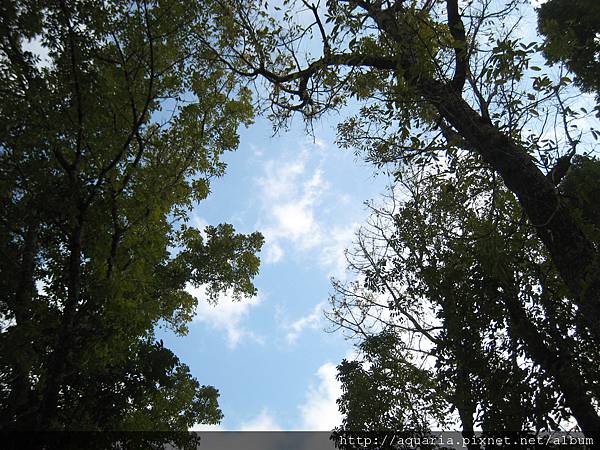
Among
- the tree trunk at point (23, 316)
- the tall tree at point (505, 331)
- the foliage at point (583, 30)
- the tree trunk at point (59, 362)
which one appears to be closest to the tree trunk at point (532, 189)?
the tall tree at point (505, 331)

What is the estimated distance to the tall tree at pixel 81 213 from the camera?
479 centimetres

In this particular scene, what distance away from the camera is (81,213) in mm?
4922

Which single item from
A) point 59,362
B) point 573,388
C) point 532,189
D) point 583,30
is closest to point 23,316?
point 59,362

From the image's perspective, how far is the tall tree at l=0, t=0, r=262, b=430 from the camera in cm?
479

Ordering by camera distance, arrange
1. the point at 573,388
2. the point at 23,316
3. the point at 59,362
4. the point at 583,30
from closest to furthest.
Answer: the point at 573,388 → the point at 59,362 → the point at 23,316 → the point at 583,30

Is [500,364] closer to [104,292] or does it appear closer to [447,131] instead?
[447,131]

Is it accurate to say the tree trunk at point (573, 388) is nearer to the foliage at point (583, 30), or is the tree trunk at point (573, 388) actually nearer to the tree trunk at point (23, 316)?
the foliage at point (583, 30)

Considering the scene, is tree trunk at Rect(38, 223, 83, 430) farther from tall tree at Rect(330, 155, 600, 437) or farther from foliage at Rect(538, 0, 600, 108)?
foliage at Rect(538, 0, 600, 108)

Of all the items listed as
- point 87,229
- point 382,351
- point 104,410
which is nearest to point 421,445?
point 382,351

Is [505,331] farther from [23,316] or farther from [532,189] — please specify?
[23,316]

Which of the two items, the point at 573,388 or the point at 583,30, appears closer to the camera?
the point at 573,388

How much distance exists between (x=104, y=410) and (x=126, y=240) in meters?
2.34

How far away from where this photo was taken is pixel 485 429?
4453 mm

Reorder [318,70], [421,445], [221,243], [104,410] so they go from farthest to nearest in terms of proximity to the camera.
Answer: [221,243] → [421,445] → [318,70] → [104,410]
